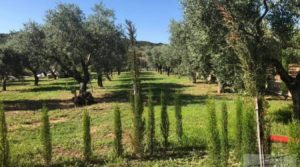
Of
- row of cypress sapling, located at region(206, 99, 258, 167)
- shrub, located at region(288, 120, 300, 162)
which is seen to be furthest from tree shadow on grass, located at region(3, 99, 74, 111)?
shrub, located at region(288, 120, 300, 162)

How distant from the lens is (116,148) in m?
15.5

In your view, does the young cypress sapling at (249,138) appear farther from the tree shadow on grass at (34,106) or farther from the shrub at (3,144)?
the tree shadow on grass at (34,106)

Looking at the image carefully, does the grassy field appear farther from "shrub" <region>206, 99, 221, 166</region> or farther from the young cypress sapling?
the young cypress sapling

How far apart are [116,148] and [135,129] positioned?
1099 millimetres

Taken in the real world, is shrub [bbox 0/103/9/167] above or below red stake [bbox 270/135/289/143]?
above

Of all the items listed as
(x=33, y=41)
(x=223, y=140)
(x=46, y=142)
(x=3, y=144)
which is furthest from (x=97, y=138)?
(x=33, y=41)

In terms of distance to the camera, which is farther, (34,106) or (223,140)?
(34,106)

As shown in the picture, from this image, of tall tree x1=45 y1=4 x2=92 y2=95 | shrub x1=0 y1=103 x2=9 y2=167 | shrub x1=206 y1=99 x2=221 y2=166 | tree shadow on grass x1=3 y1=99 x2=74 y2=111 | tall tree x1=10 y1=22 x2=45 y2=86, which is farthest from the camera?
tall tree x1=10 y1=22 x2=45 y2=86

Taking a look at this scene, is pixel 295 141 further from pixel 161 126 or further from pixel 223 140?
pixel 161 126

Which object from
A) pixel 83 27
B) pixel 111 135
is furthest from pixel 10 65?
pixel 111 135

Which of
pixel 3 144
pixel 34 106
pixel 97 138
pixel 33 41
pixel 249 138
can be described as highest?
pixel 33 41

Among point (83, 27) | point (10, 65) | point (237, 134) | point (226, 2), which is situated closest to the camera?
point (237, 134)

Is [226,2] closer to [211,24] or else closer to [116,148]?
[211,24]

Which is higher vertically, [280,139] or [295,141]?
[295,141]
